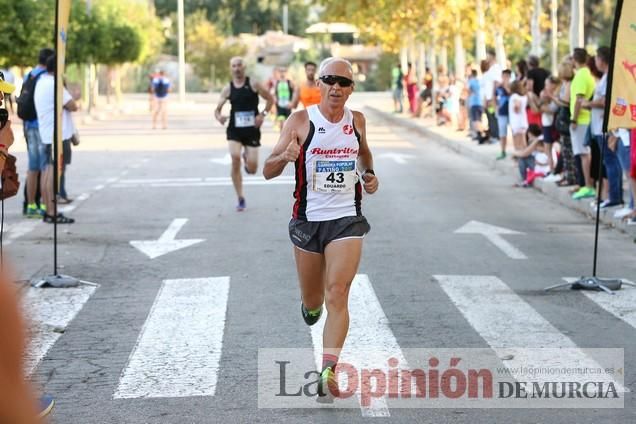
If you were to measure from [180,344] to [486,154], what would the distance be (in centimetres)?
1826

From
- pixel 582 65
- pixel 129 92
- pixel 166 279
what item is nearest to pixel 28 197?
pixel 166 279

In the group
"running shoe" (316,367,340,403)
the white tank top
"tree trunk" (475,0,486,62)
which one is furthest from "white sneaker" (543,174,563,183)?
"tree trunk" (475,0,486,62)

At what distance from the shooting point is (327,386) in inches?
264

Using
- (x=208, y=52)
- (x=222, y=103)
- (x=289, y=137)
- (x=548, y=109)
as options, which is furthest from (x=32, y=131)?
(x=208, y=52)

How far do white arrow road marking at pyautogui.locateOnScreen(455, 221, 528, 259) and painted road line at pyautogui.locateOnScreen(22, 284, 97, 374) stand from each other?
14.4 ft

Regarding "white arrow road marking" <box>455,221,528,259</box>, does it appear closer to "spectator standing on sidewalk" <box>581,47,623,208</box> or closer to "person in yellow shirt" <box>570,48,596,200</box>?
"spectator standing on sidewalk" <box>581,47,623,208</box>

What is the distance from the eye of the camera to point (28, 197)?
15938 millimetres

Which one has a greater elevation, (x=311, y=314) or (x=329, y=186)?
(x=329, y=186)

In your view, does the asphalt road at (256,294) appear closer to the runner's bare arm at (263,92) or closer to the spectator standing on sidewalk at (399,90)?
the runner's bare arm at (263,92)

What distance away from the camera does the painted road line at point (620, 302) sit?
937 cm

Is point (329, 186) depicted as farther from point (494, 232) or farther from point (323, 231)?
point (494, 232)

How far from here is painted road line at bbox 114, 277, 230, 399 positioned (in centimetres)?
714

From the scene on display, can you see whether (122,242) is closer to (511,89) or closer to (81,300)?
(81,300)

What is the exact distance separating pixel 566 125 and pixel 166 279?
8.25 meters
